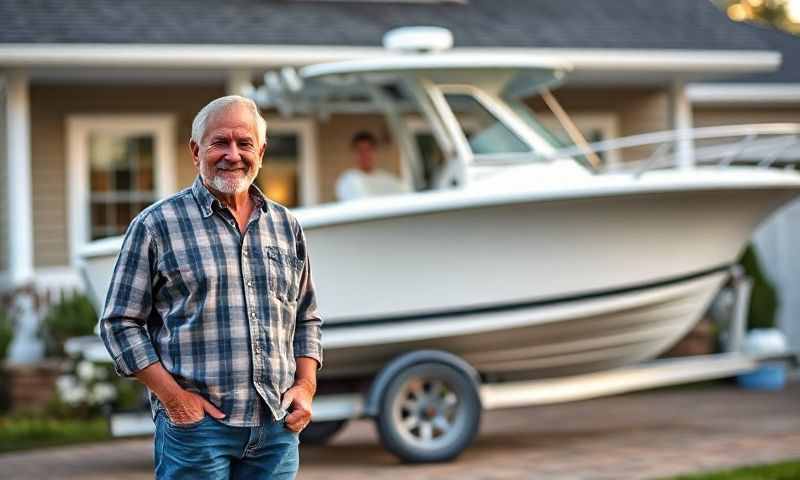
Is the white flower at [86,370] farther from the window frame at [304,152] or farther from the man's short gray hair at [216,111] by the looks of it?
the man's short gray hair at [216,111]

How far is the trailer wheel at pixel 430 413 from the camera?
26.3 feet

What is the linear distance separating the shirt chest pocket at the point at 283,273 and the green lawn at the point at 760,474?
12.9 feet

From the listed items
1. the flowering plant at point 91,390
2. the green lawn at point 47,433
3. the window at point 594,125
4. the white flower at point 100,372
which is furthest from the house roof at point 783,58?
the green lawn at point 47,433

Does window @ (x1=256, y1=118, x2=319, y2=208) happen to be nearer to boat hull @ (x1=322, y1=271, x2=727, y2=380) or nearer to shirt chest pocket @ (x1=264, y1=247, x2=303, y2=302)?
boat hull @ (x1=322, y1=271, x2=727, y2=380)

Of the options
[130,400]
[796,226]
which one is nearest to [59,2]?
[130,400]

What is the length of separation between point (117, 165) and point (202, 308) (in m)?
9.90

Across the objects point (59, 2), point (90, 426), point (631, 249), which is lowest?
point (90, 426)

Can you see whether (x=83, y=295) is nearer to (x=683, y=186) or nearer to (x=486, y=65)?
(x=486, y=65)

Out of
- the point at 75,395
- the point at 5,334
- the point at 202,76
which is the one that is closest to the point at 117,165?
the point at 202,76

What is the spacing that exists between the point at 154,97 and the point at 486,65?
5.47 m

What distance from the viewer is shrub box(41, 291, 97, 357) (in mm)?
11164

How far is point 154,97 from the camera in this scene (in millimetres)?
13188

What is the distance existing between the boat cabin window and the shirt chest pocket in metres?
4.85

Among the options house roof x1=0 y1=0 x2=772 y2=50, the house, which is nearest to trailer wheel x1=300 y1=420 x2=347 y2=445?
the house
